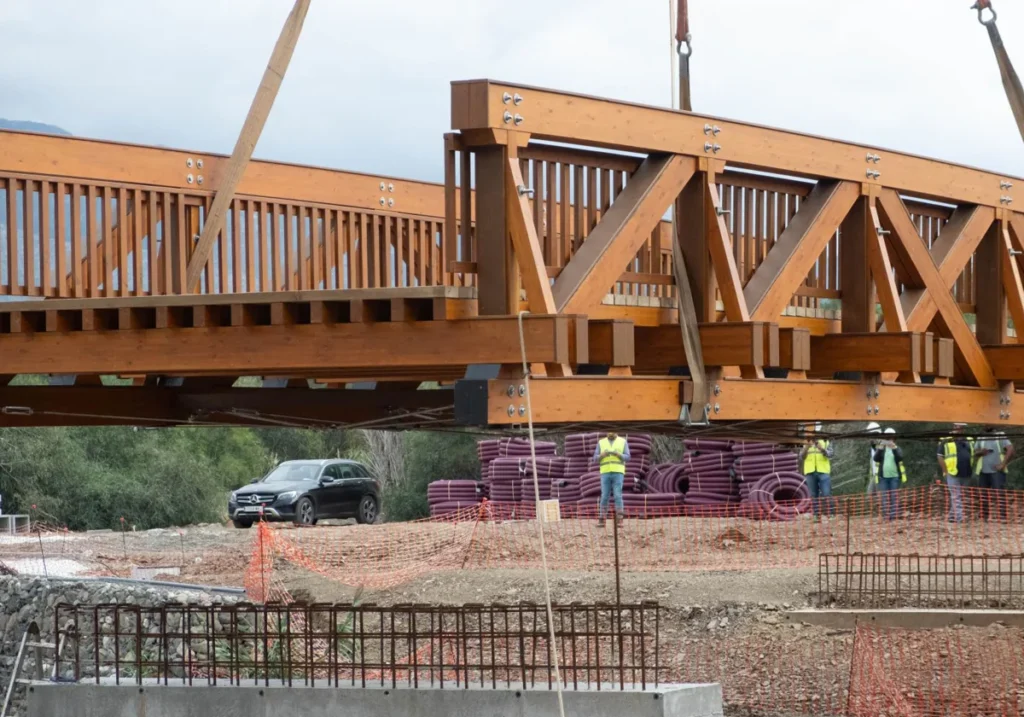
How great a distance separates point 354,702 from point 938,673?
8423mm

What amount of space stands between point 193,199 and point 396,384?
266 cm

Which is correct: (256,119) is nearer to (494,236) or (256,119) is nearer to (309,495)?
(494,236)

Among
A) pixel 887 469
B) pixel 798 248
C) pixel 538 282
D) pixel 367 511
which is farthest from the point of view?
pixel 367 511

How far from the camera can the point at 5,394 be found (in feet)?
45.0

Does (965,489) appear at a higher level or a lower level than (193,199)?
lower

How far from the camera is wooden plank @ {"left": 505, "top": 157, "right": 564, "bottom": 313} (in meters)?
8.22

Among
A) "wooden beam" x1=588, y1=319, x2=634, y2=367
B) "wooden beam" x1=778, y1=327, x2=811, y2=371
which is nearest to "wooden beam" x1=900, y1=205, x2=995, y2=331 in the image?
"wooden beam" x1=778, y1=327, x2=811, y2=371

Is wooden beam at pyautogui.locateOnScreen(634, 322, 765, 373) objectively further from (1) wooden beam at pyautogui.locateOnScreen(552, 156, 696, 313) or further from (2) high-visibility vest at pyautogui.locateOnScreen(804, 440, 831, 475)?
(2) high-visibility vest at pyautogui.locateOnScreen(804, 440, 831, 475)

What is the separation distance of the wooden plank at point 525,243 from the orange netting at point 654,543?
13.2m

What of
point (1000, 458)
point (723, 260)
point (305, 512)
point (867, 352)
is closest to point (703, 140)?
point (723, 260)

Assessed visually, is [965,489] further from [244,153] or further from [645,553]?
[244,153]

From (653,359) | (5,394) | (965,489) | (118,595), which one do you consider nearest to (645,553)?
(965,489)

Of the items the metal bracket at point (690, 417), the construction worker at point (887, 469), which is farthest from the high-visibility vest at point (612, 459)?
the metal bracket at point (690, 417)

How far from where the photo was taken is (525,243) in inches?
324
